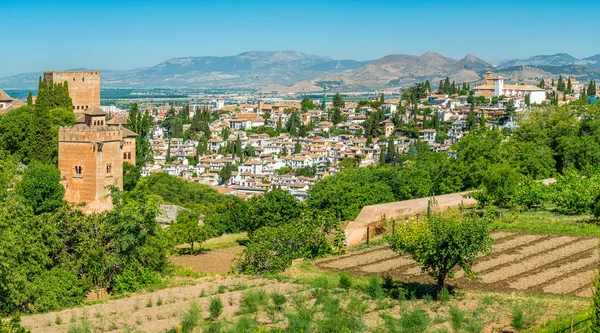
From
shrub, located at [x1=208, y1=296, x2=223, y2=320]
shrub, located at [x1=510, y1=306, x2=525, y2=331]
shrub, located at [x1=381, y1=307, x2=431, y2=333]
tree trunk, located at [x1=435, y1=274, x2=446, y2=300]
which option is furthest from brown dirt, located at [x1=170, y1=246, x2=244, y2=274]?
shrub, located at [x1=510, y1=306, x2=525, y2=331]

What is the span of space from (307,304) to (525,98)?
3278 inches

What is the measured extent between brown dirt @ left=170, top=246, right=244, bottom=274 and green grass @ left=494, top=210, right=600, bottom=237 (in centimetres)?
707

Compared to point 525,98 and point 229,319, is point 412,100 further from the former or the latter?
point 229,319

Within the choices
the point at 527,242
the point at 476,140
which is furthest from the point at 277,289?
the point at 476,140

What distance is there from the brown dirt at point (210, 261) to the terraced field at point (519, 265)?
396cm

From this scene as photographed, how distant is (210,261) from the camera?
2267 cm

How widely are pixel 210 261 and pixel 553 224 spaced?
905 cm

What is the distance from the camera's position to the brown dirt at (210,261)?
21.2 metres

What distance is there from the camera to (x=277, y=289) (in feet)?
48.2

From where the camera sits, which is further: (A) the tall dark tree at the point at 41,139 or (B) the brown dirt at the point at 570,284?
(A) the tall dark tree at the point at 41,139

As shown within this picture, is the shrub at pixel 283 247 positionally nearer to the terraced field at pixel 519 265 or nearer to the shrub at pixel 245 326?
the terraced field at pixel 519 265

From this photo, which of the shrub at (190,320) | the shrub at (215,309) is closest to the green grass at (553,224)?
the shrub at (215,309)

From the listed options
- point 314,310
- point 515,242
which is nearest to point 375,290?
point 314,310

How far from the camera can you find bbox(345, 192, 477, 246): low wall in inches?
819
